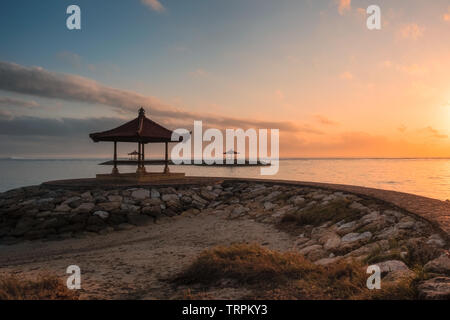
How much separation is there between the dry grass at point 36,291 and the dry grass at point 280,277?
1.72m

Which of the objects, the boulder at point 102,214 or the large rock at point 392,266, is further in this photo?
the boulder at point 102,214

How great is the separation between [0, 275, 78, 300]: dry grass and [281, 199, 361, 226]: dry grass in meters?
7.08

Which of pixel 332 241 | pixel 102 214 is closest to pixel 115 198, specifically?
pixel 102 214

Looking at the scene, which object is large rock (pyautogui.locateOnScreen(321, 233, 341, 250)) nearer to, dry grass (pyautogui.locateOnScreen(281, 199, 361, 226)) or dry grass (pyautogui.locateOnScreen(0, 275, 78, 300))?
dry grass (pyautogui.locateOnScreen(281, 199, 361, 226))

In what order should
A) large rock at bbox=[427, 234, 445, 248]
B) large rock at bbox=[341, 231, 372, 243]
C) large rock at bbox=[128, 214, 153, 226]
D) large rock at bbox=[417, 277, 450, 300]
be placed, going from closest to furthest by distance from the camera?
1. large rock at bbox=[417, 277, 450, 300]
2. large rock at bbox=[427, 234, 445, 248]
3. large rock at bbox=[341, 231, 372, 243]
4. large rock at bbox=[128, 214, 153, 226]

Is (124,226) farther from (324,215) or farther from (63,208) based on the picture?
(324,215)

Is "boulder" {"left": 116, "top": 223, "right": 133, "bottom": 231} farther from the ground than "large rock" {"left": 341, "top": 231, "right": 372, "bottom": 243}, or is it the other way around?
"large rock" {"left": 341, "top": 231, "right": 372, "bottom": 243}

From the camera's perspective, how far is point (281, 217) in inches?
415

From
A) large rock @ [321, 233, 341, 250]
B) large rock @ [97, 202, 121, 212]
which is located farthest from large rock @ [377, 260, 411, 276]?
large rock @ [97, 202, 121, 212]

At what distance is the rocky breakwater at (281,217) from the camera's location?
4805 millimetres

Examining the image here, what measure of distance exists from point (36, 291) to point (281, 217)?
7973mm

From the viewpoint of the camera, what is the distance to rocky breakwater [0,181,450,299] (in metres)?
4.80
